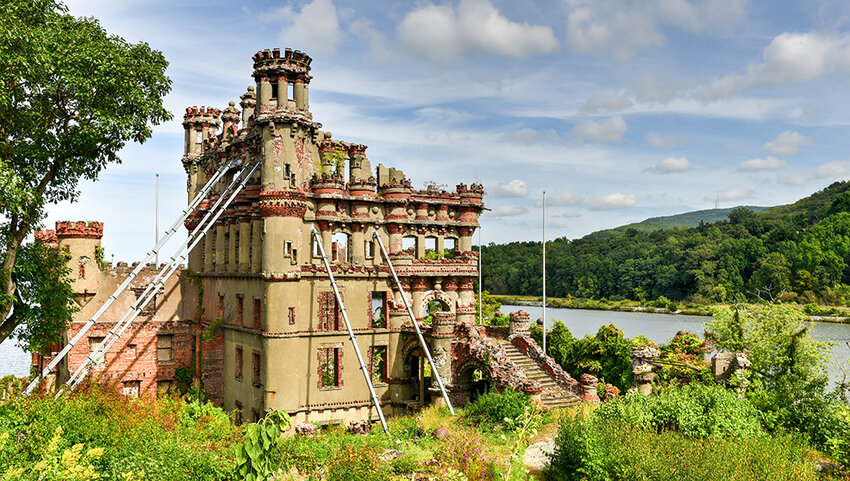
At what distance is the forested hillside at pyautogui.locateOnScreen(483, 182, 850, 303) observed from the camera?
10494 centimetres

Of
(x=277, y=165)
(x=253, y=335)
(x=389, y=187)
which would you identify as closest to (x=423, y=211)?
(x=389, y=187)

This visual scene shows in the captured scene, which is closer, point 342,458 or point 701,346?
point 342,458

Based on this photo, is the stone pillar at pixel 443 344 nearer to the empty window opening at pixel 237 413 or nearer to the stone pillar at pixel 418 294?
the stone pillar at pixel 418 294

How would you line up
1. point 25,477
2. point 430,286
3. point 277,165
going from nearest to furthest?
point 25,477, point 277,165, point 430,286

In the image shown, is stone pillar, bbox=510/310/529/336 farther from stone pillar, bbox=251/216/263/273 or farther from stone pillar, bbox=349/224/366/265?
stone pillar, bbox=251/216/263/273

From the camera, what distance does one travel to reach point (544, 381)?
1335 inches

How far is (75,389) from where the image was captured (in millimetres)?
28625

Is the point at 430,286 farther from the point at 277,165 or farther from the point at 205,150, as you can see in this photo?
the point at 205,150

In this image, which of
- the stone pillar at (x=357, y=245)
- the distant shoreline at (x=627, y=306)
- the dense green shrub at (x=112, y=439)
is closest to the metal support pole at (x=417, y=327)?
the stone pillar at (x=357, y=245)

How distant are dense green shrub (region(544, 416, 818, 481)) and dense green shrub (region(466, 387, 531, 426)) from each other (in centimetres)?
637

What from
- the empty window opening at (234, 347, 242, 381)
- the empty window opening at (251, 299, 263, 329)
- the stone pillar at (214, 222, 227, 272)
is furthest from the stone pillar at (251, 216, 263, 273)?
the stone pillar at (214, 222, 227, 272)

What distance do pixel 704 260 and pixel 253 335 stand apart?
106 meters

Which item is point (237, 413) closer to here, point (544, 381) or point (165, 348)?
point (165, 348)

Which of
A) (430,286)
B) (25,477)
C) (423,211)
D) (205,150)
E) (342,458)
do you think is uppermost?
(205,150)
